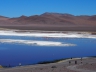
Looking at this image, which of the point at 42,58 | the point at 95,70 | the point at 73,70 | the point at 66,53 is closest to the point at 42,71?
the point at 73,70

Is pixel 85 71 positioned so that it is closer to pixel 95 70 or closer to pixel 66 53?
pixel 95 70

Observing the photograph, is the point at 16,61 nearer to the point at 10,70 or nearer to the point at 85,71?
the point at 10,70

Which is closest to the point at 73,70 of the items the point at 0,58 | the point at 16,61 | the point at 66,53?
the point at 16,61

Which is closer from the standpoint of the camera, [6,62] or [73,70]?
[73,70]

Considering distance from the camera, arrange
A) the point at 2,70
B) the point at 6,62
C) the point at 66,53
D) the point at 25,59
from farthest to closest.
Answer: the point at 66,53
the point at 25,59
the point at 6,62
the point at 2,70

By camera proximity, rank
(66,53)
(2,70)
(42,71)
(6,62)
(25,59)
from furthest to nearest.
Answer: (66,53)
(25,59)
(6,62)
(2,70)
(42,71)

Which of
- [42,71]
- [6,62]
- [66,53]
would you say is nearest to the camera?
[42,71]

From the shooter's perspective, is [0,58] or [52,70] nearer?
[52,70]

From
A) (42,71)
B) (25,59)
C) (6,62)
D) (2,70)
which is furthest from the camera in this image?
(25,59)
